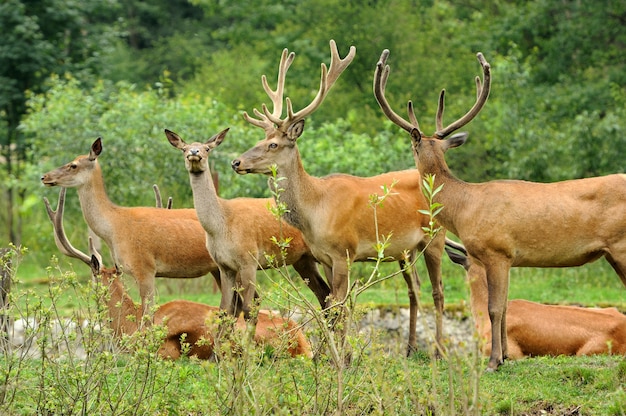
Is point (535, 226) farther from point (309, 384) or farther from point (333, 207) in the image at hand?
point (309, 384)

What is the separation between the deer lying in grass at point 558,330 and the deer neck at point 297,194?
1.77 meters

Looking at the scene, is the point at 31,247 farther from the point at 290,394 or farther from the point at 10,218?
the point at 290,394

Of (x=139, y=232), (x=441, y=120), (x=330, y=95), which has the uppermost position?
(x=441, y=120)

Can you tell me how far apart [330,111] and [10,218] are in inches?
312

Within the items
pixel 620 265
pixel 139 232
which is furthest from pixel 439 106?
pixel 139 232

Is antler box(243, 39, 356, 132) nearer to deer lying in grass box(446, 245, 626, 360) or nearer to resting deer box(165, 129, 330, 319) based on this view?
resting deer box(165, 129, 330, 319)

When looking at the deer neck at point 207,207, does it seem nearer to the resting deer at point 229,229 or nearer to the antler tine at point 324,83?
the resting deer at point 229,229

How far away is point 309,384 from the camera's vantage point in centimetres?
840

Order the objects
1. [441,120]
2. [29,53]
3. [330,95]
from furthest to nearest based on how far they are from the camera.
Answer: [330,95] < [29,53] < [441,120]

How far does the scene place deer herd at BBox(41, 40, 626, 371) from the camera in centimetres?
Result: 888

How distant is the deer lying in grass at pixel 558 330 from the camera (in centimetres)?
1034

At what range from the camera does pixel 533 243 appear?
8.88m

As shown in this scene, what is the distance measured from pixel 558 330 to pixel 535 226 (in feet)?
6.69

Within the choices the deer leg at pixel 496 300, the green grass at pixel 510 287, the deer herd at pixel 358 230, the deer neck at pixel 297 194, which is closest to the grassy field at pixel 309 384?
the deer leg at pixel 496 300
